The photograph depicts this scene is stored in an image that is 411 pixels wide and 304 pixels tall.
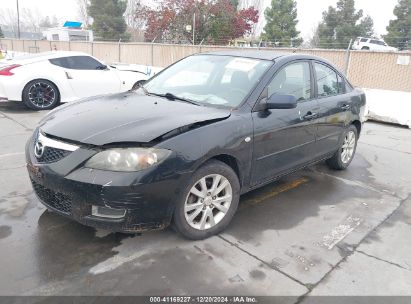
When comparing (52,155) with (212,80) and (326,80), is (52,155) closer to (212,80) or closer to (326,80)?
(212,80)

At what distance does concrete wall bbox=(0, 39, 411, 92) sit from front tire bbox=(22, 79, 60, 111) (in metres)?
5.59

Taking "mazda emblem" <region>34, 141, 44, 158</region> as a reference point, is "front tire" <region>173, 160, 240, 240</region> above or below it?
below

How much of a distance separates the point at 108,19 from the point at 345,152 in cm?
4223

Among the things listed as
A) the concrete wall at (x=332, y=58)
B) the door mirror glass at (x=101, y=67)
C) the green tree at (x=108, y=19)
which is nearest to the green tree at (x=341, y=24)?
the green tree at (x=108, y=19)

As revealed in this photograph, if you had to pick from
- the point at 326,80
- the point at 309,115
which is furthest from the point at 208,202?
the point at 326,80

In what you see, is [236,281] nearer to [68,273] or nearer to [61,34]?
[68,273]

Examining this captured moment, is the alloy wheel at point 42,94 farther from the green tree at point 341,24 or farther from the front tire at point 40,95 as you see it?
the green tree at point 341,24

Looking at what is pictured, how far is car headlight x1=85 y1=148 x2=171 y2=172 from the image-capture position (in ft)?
9.39

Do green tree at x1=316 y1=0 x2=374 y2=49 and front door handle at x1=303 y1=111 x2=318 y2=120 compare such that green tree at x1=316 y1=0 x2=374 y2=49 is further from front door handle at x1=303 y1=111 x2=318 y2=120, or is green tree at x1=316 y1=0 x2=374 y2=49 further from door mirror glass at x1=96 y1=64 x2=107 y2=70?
front door handle at x1=303 y1=111 x2=318 y2=120

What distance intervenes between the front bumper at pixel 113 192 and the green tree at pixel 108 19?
1659 inches

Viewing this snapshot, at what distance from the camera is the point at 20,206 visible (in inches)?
153

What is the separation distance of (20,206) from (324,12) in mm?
44253

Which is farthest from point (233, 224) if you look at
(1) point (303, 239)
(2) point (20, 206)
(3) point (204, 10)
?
(3) point (204, 10)

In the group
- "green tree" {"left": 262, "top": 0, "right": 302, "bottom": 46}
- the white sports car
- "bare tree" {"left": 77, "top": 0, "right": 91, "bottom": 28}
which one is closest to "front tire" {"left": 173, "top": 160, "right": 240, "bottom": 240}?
the white sports car
